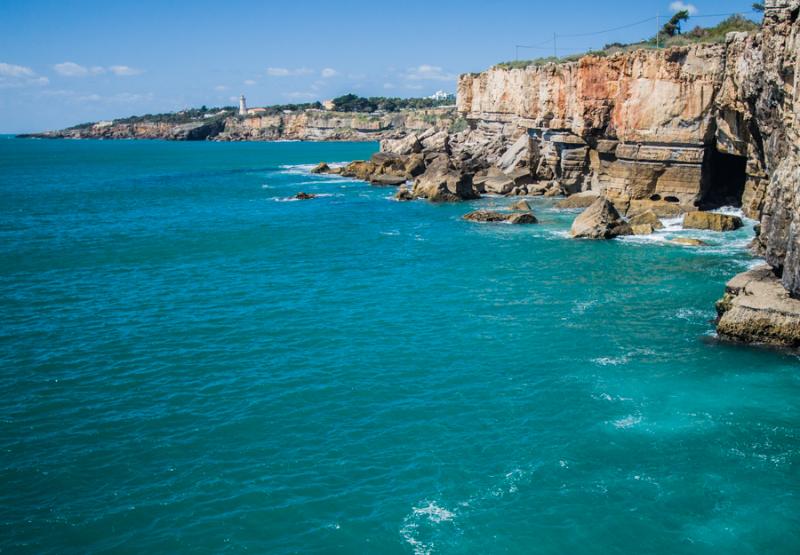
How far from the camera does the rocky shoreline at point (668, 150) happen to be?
958 inches

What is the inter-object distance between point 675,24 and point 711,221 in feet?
91.9

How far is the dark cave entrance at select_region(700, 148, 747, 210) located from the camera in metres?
46.9

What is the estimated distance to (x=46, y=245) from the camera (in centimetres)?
4450

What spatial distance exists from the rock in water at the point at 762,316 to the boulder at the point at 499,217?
24292 millimetres

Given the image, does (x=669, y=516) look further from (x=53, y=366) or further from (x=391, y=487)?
(x=53, y=366)

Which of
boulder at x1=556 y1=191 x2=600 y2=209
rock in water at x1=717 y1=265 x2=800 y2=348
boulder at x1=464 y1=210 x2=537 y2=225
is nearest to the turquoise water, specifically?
rock in water at x1=717 y1=265 x2=800 y2=348

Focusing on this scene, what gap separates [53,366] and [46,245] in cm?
2472

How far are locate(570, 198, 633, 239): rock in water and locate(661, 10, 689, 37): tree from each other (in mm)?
26731

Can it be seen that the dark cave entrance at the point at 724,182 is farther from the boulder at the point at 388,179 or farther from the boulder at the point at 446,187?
the boulder at the point at 388,179

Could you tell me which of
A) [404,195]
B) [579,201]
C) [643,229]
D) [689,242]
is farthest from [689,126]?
[404,195]

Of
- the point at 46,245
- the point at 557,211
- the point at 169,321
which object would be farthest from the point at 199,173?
the point at 169,321

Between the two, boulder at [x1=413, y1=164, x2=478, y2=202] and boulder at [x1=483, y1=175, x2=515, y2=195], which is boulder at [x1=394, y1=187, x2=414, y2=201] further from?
boulder at [x1=483, y1=175, x2=515, y2=195]

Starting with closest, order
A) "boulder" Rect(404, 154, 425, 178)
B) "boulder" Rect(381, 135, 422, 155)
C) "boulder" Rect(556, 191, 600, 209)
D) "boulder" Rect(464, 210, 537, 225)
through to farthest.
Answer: "boulder" Rect(464, 210, 537, 225) < "boulder" Rect(556, 191, 600, 209) < "boulder" Rect(404, 154, 425, 178) < "boulder" Rect(381, 135, 422, 155)

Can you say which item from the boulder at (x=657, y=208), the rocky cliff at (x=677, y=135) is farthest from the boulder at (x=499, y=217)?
the boulder at (x=657, y=208)
